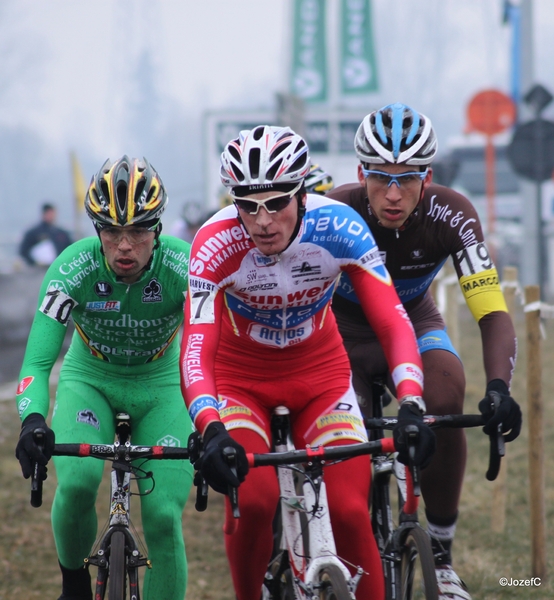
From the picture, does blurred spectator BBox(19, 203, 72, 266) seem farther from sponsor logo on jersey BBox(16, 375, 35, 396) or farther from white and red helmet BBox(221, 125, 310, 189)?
white and red helmet BBox(221, 125, 310, 189)

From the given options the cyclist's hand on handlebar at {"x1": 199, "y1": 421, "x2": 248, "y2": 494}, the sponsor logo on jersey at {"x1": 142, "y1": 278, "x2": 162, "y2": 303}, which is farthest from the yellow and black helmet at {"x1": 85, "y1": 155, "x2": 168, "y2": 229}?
the cyclist's hand on handlebar at {"x1": 199, "y1": 421, "x2": 248, "y2": 494}

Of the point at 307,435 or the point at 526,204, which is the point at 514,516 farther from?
the point at 526,204

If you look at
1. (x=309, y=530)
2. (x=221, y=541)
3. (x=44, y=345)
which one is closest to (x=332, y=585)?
(x=309, y=530)

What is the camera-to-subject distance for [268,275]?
4.16 m

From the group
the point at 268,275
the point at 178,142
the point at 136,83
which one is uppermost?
the point at 136,83

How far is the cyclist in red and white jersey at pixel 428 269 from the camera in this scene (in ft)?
14.9

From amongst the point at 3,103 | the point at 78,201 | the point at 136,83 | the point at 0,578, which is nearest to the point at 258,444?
the point at 0,578

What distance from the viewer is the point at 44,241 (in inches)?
688

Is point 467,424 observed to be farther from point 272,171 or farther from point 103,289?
point 103,289

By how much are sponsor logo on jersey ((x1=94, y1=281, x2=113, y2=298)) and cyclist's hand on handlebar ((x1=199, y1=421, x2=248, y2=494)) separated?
53.7 inches

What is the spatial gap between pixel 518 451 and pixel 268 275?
229 inches

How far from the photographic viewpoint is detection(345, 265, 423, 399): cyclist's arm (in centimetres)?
383

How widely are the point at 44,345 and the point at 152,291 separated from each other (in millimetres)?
594

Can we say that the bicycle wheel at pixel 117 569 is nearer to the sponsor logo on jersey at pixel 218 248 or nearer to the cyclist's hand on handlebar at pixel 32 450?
the cyclist's hand on handlebar at pixel 32 450
